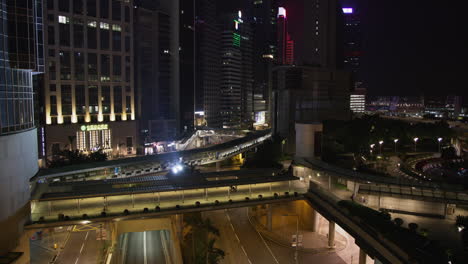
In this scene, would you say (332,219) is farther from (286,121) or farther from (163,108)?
(163,108)

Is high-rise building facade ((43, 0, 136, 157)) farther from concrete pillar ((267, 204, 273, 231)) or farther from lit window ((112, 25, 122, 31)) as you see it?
concrete pillar ((267, 204, 273, 231))

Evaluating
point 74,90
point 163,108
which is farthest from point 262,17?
point 74,90

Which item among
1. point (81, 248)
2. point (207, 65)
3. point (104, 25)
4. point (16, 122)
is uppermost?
point (104, 25)

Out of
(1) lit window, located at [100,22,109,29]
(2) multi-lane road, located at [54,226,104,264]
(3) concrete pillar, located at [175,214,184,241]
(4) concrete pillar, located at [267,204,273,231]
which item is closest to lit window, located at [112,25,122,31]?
(1) lit window, located at [100,22,109,29]

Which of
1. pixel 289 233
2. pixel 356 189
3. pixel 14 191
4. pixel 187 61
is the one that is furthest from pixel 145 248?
pixel 187 61

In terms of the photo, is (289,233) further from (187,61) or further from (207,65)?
(207,65)

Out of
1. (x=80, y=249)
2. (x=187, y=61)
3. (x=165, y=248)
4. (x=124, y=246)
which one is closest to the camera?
(x=80, y=249)
